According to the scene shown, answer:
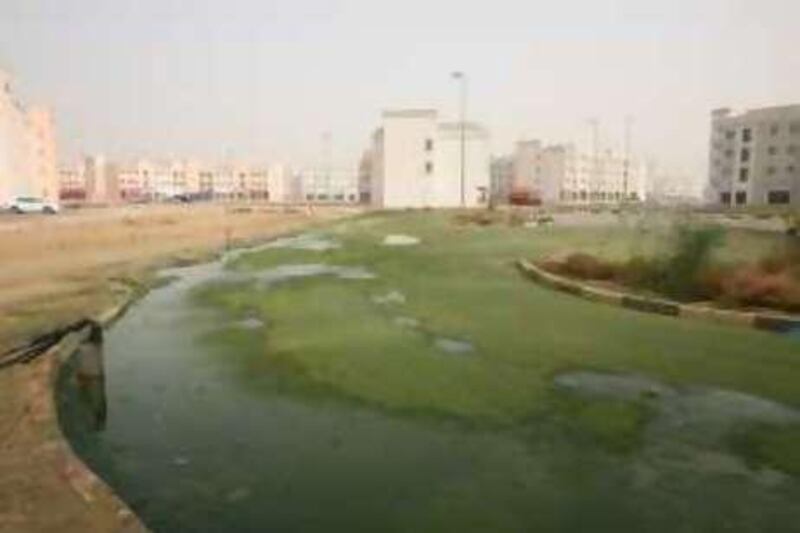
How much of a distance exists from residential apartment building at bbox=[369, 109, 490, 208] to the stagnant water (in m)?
82.6

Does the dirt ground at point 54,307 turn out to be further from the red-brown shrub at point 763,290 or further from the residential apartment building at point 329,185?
the residential apartment building at point 329,185

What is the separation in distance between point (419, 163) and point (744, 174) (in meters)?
43.1

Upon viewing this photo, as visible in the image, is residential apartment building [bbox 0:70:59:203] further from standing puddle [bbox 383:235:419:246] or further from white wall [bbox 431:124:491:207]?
standing puddle [bbox 383:235:419:246]

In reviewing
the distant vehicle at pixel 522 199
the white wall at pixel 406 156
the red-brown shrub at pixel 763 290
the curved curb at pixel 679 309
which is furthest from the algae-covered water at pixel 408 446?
the white wall at pixel 406 156

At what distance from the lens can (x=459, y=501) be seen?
6.75m

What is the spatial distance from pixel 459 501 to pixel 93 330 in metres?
5.58

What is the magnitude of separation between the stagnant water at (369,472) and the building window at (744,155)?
102 metres

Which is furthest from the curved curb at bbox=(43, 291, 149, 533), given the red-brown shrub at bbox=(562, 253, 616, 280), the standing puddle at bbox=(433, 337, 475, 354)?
the red-brown shrub at bbox=(562, 253, 616, 280)

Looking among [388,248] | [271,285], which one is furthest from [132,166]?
[271,285]

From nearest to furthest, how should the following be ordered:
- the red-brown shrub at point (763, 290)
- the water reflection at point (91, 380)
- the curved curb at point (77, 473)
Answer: the curved curb at point (77, 473), the water reflection at point (91, 380), the red-brown shrub at point (763, 290)

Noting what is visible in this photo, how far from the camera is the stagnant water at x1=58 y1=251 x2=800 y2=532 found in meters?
6.45

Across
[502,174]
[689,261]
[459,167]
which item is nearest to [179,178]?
[502,174]

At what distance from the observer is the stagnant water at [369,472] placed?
6.45 meters

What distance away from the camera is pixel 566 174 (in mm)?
139750
